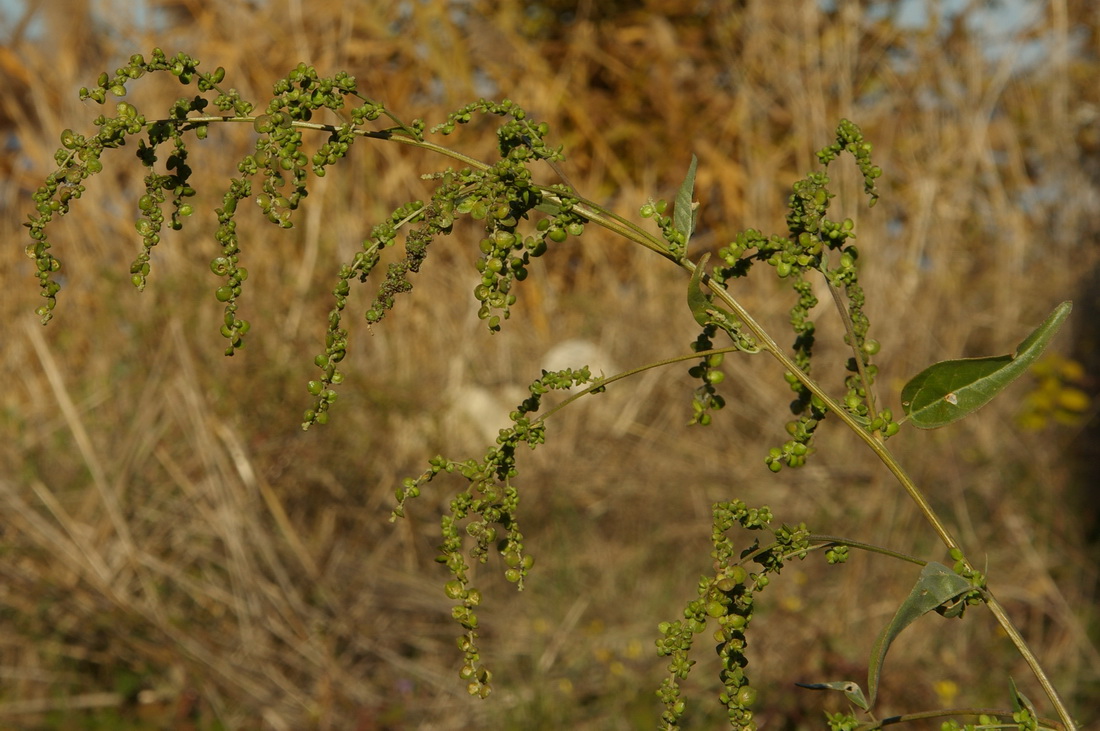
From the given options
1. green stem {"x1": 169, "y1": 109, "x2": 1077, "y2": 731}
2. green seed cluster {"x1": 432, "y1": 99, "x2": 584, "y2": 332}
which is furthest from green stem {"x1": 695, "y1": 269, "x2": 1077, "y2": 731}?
green seed cluster {"x1": 432, "y1": 99, "x2": 584, "y2": 332}

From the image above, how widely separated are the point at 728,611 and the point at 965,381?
0.30 meters

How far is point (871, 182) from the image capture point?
120cm

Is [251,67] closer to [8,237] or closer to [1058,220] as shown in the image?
[8,237]

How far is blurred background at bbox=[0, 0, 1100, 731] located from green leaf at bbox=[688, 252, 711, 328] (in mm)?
2378

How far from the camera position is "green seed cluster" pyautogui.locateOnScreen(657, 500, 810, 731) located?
3.37ft

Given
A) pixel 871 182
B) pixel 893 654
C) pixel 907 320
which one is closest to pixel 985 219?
pixel 907 320

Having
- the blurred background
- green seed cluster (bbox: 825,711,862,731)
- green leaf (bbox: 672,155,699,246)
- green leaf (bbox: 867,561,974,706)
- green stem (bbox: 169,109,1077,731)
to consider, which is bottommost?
green seed cluster (bbox: 825,711,862,731)

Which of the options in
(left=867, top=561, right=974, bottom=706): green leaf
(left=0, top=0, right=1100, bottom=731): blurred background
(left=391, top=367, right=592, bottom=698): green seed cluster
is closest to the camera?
(left=867, top=561, right=974, bottom=706): green leaf

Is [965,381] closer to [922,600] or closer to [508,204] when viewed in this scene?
[922,600]

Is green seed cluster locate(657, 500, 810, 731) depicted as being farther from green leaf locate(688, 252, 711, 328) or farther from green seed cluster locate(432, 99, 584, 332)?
green seed cluster locate(432, 99, 584, 332)

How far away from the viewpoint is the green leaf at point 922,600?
0.93 metres

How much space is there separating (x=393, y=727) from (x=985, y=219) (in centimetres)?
Result: 390

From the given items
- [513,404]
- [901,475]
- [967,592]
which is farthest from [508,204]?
[513,404]

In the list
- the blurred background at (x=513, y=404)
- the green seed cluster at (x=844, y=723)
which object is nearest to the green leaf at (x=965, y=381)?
the green seed cluster at (x=844, y=723)
